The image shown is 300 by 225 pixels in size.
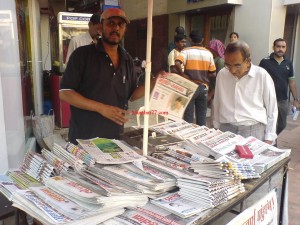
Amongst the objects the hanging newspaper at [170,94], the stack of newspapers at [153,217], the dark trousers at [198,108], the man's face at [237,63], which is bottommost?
the dark trousers at [198,108]

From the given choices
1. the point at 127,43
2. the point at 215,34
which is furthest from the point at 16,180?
the point at 127,43

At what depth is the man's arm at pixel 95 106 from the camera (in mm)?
1831

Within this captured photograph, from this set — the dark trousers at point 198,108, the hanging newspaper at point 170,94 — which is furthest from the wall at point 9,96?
the dark trousers at point 198,108

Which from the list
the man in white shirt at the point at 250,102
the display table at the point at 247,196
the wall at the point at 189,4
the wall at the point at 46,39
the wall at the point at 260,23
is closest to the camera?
the display table at the point at 247,196

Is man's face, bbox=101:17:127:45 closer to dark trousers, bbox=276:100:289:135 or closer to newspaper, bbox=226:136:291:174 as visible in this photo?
newspaper, bbox=226:136:291:174

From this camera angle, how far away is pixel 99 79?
86.4 inches

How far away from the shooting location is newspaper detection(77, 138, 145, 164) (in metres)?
1.52

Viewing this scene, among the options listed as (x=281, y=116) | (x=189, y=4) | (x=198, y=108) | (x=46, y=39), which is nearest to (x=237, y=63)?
(x=281, y=116)

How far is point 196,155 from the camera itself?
5.56 feet

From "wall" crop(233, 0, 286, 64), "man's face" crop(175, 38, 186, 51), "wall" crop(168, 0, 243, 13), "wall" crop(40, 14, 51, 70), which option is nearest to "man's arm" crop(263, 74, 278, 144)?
"man's face" crop(175, 38, 186, 51)

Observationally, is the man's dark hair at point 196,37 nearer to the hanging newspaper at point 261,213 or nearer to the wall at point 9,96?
the wall at point 9,96

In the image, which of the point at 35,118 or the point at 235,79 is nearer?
the point at 235,79

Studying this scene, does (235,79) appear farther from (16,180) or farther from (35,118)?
(35,118)

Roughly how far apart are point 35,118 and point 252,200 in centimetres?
348
